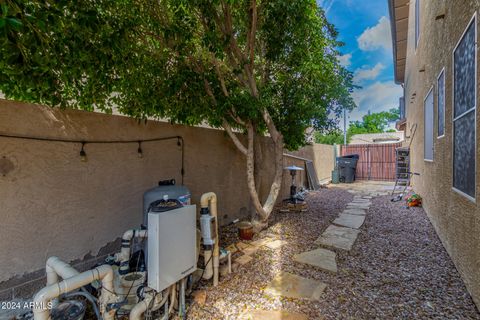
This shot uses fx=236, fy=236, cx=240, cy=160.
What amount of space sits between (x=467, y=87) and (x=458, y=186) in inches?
46.0

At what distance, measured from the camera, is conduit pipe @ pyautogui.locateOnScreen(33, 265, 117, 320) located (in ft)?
4.86

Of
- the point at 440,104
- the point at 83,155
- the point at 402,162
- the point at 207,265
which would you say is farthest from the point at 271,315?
the point at 402,162

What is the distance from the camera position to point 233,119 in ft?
13.0

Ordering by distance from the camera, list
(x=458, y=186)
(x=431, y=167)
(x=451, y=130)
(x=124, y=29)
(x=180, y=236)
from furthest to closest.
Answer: (x=431, y=167) → (x=451, y=130) → (x=458, y=186) → (x=124, y=29) → (x=180, y=236)

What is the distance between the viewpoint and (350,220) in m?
5.01

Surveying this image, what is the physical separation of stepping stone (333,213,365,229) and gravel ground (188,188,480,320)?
29 centimetres

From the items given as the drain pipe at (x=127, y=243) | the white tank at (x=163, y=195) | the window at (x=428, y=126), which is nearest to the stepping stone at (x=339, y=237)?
the white tank at (x=163, y=195)

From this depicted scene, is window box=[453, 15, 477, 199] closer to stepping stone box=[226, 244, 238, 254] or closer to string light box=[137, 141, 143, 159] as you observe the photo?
stepping stone box=[226, 244, 238, 254]

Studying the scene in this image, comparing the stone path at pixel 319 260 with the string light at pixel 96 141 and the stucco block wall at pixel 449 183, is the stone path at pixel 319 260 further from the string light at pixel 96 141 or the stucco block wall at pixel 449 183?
the string light at pixel 96 141

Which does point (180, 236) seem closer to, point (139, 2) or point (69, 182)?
point (69, 182)

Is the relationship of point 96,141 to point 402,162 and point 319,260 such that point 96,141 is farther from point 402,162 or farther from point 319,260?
point 402,162

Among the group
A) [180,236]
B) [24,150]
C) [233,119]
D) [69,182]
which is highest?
[233,119]

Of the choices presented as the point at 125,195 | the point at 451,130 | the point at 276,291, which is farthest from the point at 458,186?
the point at 125,195

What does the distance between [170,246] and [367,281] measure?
7.26 feet
